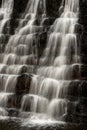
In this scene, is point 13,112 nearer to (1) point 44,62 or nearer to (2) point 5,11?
(1) point 44,62

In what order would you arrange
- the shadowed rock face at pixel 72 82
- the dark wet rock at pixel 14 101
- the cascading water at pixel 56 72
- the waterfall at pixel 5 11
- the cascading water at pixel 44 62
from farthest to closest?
the waterfall at pixel 5 11
the dark wet rock at pixel 14 101
the cascading water at pixel 44 62
the cascading water at pixel 56 72
the shadowed rock face at pixel 72 82

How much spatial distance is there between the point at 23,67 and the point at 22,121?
5.57 meters

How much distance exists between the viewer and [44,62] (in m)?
23.4

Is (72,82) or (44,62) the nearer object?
(72,82)

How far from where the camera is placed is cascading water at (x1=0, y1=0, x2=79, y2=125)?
1922cm

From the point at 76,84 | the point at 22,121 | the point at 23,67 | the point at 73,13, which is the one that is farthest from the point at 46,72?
the point at 73,13

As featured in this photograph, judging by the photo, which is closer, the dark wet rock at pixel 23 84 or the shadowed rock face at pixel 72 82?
the shadowed rock face at pixel 72 82

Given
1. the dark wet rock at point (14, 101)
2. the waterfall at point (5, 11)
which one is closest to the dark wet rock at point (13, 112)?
the dark wet rock at point (14, 101)

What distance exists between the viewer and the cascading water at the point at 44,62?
19219 mm

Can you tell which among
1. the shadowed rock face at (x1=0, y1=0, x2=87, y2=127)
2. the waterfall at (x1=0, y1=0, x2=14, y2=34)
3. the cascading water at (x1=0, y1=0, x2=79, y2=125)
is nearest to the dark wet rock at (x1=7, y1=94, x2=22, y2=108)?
the shadowed rock face at (x1=0, y1=0, x2=87, y2=127)

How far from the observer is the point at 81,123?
17688mm

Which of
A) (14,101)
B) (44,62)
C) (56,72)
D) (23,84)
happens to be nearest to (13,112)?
(14,101)

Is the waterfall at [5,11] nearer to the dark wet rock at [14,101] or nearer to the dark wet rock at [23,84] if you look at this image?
the dark wet rock at [23,84]

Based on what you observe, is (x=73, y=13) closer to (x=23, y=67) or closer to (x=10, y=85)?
(x=23, y=67)
